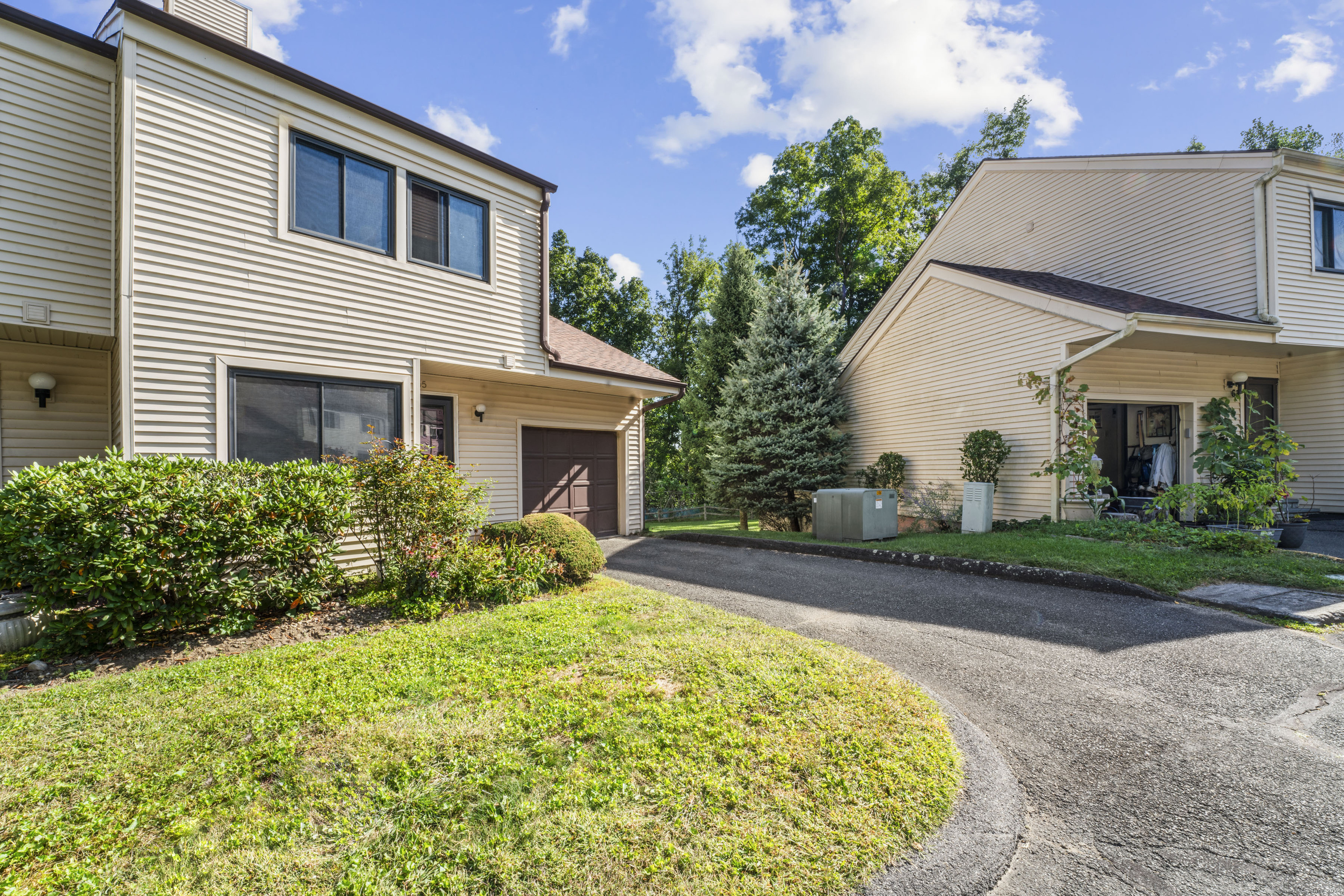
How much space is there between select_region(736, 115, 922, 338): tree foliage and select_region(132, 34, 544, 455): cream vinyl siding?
71.3 ft

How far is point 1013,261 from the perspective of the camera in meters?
14.4

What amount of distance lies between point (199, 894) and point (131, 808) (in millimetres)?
738

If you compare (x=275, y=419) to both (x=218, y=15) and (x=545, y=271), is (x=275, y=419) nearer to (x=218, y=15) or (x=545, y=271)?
(x=545, y=271)

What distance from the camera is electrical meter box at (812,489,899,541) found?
970cm

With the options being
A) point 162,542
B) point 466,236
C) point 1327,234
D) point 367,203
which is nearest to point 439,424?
point 466,236

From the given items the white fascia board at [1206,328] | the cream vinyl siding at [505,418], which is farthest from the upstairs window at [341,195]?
the white fascia board at [1206,328]

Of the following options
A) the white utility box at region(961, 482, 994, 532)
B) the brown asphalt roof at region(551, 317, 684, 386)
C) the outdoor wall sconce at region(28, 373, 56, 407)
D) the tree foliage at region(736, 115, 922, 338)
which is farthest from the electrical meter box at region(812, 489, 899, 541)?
the tree foliage at region(736, 115, 922, 338)

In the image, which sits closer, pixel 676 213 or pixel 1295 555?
pixel 1295 555

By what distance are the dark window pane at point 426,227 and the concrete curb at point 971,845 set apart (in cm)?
813

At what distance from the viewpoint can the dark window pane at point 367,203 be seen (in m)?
6.95

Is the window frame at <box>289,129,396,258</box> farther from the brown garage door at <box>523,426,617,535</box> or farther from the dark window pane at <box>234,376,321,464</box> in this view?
the brown garage door at <box>523,426,617,535</box>

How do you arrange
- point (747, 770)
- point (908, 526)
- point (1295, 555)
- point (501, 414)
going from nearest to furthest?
point (747, 770), point (1295, 555), point (501, 414), point (908, 526)

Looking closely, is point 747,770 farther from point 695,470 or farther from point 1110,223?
point 695,470

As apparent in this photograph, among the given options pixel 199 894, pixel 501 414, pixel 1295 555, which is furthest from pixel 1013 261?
pixel 199 894
